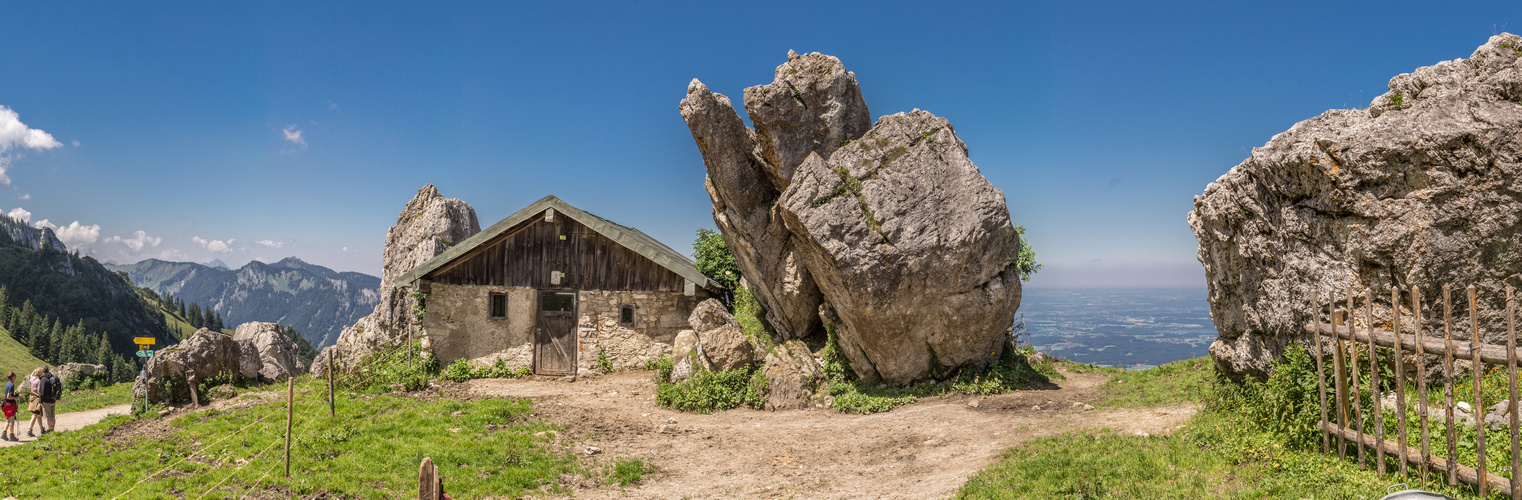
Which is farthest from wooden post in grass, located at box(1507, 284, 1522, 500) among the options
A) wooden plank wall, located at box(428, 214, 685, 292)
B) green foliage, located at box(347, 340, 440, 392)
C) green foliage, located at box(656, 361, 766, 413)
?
green foliage, located at box(347, 340, 440, 392)

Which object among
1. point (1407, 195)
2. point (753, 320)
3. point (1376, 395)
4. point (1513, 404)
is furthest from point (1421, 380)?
point (753, 320)

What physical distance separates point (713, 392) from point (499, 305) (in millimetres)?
8401

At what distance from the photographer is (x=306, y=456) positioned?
10.2 m

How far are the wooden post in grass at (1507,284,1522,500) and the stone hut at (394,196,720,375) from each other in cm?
1584

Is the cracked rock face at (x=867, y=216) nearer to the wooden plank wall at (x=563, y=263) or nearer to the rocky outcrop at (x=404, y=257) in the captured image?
the wooden plank wall at (x=563, y=263)

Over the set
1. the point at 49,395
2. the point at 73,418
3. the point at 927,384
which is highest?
the point at 49,395

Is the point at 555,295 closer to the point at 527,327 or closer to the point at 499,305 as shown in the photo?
the point at 527,327

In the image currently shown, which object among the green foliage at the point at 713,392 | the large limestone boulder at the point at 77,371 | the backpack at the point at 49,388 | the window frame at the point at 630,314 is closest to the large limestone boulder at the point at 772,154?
the green foliage at the point at 713,392

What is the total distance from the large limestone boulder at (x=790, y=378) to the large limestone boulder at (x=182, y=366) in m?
14.6

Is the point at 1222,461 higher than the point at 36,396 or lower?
lower

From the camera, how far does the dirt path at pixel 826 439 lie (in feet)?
30.2

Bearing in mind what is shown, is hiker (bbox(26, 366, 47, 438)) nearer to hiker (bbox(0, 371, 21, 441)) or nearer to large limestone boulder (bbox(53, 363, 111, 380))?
hiker (bbox(0, 371, 21, 441))

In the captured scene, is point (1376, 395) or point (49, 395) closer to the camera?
point (1376, 395)

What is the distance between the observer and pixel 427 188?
84.2 feet
